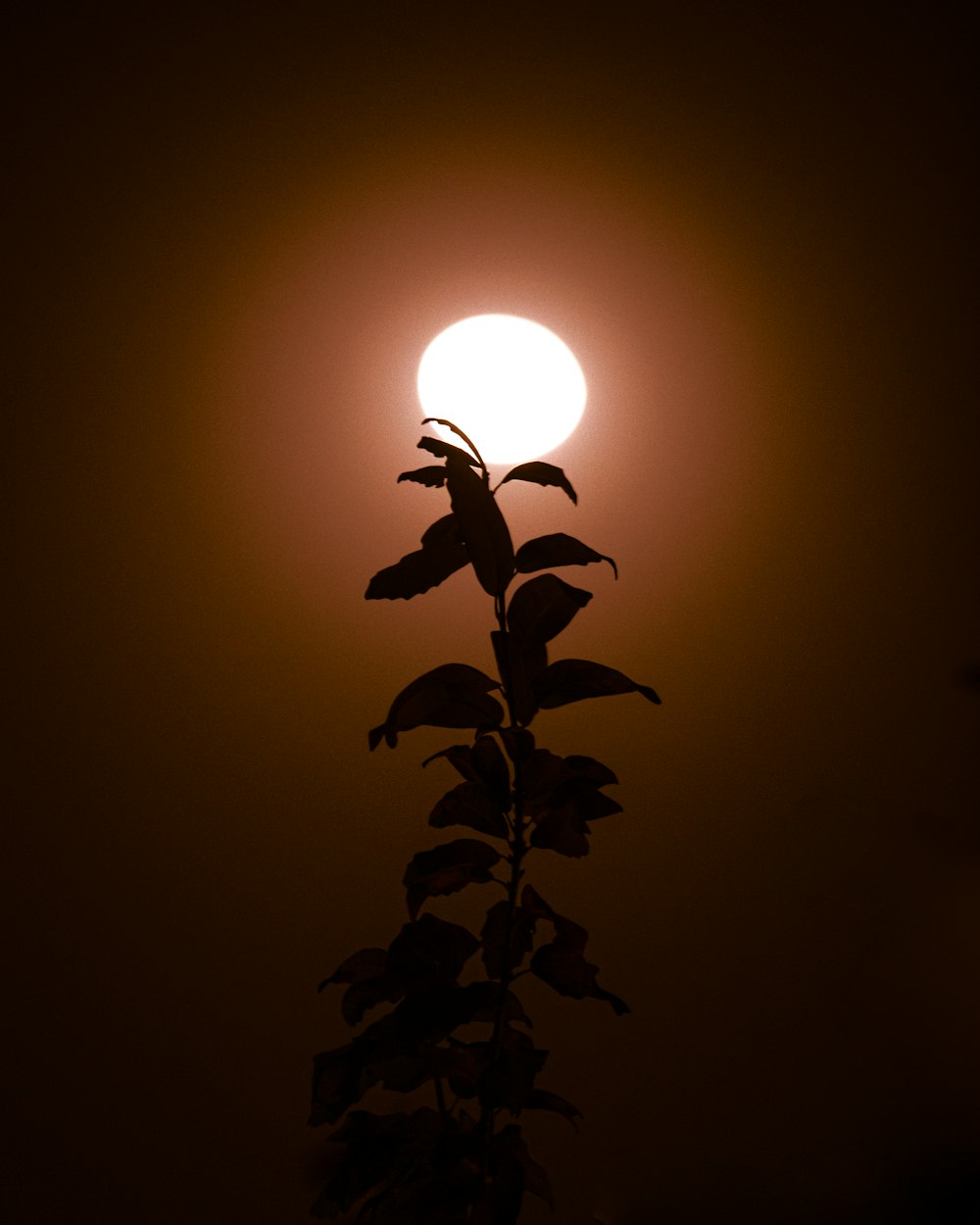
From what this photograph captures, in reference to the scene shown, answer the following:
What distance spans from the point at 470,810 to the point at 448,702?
0.15m

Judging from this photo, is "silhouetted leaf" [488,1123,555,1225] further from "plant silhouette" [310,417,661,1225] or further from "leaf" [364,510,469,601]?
"leaf" [364,510,469,601]

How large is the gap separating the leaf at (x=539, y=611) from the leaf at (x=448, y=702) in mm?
86

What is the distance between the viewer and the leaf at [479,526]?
127cm

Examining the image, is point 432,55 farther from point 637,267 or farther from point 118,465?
point 118,465

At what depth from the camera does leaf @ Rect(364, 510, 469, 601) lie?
1278 mm

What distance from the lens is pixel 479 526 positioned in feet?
4.17

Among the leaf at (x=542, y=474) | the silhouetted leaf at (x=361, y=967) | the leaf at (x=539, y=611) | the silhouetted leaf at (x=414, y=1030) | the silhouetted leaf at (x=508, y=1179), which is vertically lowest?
the silhouetted leaf at (x=508, y=1179)

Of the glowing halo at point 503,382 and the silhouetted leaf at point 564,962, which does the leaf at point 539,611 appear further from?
the glowing halo at point 503,382

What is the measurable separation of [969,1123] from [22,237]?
2807 mm

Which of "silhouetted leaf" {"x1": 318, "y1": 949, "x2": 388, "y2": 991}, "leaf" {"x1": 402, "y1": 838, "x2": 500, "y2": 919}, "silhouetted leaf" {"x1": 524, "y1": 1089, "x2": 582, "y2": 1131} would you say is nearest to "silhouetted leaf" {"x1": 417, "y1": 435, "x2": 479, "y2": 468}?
"leaf" {"x1": 402, "y1": 838, "x2": 500, "y2": 919}

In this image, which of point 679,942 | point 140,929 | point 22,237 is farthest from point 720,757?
point 22,237

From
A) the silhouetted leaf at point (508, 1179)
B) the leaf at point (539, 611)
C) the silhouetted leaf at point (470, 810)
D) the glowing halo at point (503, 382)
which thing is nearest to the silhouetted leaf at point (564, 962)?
the silhouetted leaf at point (470, 810)

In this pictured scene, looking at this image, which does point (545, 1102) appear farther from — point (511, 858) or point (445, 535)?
point (445, 535)

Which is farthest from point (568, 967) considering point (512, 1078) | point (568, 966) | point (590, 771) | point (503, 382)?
point (503, 382)
